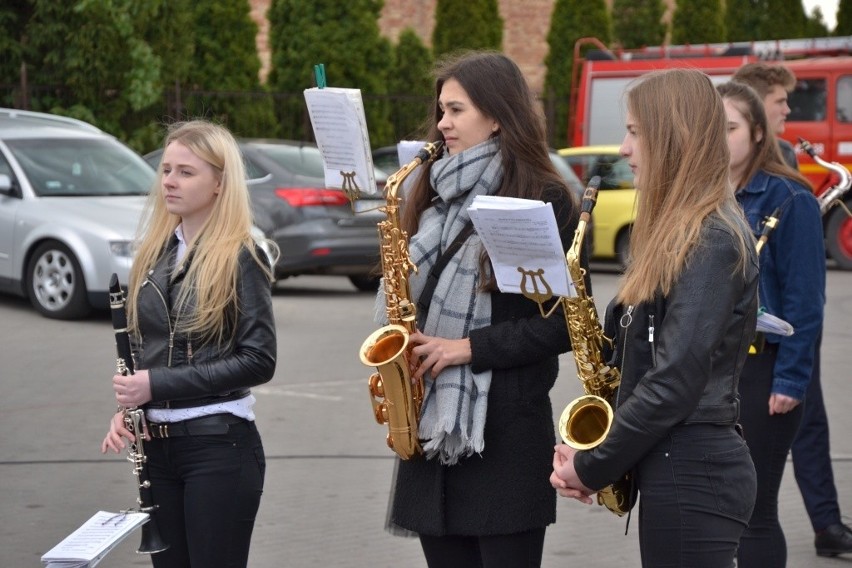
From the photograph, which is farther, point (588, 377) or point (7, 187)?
point (7, 187)

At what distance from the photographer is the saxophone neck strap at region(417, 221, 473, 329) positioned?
347cm

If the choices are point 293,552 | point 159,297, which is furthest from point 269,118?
point 159,297

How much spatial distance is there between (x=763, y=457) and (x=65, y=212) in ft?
26.4

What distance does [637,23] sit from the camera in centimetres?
2853

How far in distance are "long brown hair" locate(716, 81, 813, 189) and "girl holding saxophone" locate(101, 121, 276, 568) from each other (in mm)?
1605

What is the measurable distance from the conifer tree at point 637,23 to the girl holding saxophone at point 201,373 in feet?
85.1

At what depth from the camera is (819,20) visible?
1337 inches

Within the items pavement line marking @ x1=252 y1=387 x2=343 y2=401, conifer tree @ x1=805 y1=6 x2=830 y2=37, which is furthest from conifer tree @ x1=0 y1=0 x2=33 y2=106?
conifer tree @ x1=805 y1=6 x2=830 y2=37

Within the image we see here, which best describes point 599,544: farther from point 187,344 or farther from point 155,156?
point 155,156

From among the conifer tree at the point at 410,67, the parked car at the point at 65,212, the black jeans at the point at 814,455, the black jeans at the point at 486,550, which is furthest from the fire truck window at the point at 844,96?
the black jeans at the point at 486,550

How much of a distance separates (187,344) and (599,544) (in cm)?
271

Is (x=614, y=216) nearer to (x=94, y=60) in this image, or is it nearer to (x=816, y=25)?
(x=94, y=60)

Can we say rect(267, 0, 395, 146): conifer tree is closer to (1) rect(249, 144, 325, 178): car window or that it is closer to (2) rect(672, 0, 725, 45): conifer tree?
(1) rect(249, 144, 325, 178): car window

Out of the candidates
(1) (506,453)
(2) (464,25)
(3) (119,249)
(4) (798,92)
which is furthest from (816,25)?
(1) (506,453)
